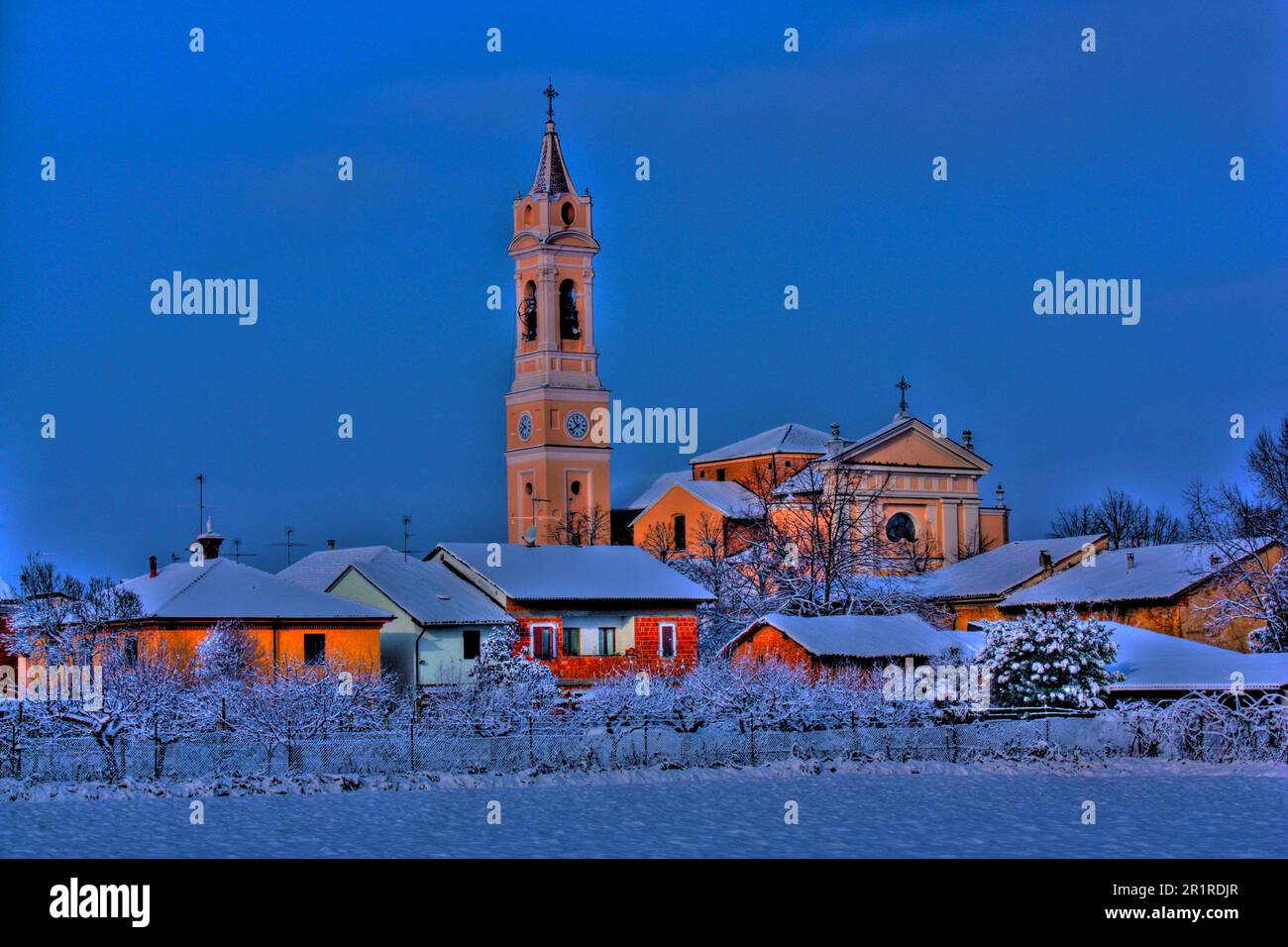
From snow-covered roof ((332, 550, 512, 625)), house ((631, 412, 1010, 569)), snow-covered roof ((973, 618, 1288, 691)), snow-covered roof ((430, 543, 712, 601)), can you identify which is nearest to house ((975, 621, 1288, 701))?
snow-covered roof ((973, 618, 1288, 691))

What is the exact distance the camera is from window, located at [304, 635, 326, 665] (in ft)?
172

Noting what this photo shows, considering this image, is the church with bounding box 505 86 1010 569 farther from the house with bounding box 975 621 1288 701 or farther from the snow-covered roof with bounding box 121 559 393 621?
the house with bounding box 975 621 1288 701

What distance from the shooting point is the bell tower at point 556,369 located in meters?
99.3

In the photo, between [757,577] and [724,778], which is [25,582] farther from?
[724,778]

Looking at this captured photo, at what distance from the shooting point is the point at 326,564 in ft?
205

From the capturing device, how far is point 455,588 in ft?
198

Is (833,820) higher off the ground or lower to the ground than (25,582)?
lower

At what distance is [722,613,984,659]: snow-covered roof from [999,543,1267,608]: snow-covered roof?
784 centimetres

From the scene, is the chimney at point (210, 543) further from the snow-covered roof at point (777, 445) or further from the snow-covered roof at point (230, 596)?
the snow-covered roof at point (777, 445)

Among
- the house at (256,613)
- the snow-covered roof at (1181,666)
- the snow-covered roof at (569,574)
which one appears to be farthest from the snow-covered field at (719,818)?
the snow-covered roof at (569,574)

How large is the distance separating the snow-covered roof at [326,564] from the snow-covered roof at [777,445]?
44795 mm
